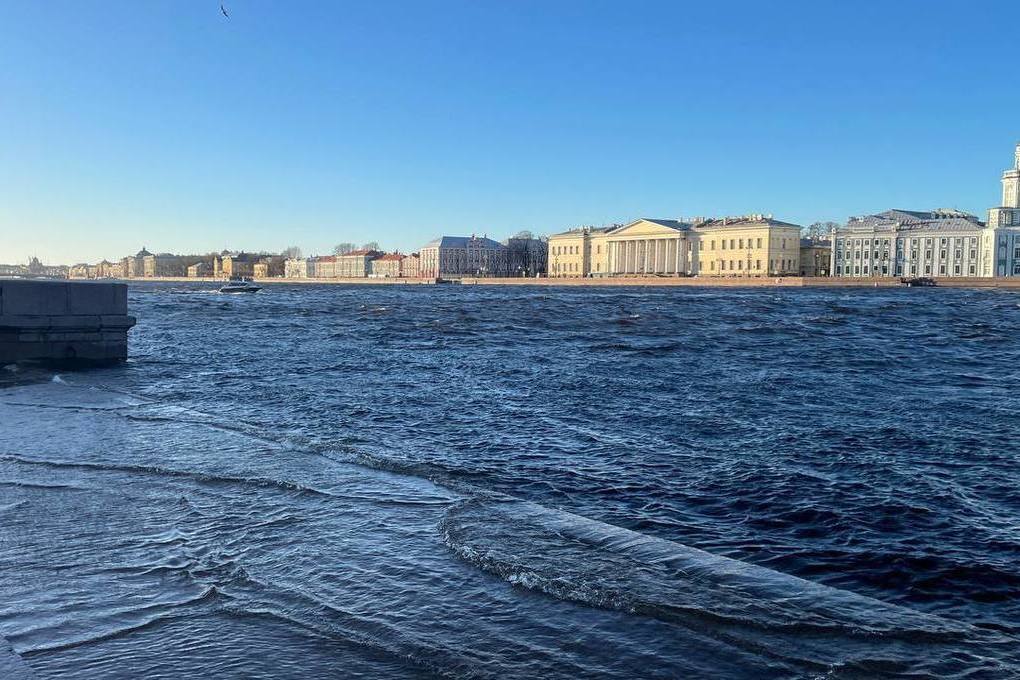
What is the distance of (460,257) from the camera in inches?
5512

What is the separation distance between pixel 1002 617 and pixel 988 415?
19.7 feet

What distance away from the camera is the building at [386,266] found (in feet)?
513

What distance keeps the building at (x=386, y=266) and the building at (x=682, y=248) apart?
32902mm

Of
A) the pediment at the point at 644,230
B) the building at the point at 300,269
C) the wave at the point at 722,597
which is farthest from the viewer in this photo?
the building at the point at 300,269

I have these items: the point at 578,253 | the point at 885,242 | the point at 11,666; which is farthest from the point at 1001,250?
the point at 11,666

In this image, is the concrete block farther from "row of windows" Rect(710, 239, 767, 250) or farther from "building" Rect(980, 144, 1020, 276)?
"row of windows" Rect(710, 239, 767, 250)

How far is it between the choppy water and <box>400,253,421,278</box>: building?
5421 inches

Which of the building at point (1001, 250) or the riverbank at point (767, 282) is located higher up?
the building at point (1001, 250)

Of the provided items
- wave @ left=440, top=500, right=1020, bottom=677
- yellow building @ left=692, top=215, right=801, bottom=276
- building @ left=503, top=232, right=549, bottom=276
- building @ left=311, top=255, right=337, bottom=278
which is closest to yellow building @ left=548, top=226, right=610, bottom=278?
building @ left=503, top=232, right=549, bottom=276

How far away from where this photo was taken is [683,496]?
5.70 m

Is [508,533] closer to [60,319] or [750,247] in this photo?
[60,319]

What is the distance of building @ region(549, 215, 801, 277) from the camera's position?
105 metres

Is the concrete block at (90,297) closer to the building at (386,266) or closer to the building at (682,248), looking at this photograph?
the building at (682,248)

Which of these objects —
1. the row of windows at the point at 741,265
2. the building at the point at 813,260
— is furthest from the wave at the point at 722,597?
the building at the point at 813,260
